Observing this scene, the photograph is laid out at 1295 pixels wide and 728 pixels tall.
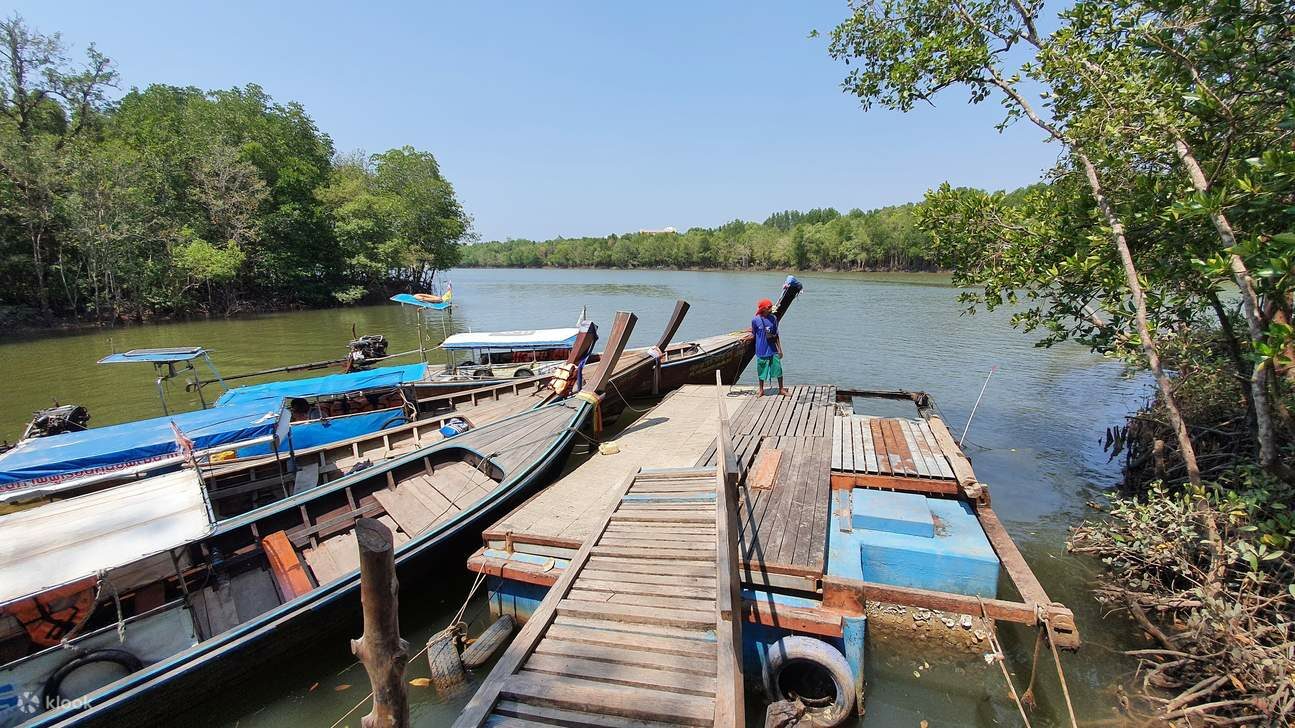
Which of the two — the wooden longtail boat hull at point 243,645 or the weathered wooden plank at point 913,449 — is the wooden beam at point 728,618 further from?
the wooden longtail boat hull at point 243,645

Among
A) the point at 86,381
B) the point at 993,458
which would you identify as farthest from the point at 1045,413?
the point at 86,381

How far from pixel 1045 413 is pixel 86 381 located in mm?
32833

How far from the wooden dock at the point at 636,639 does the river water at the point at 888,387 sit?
1.72 metres

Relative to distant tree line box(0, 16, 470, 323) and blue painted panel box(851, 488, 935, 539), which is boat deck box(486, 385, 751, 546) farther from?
distant tree line box(0, 16, 470, 323)

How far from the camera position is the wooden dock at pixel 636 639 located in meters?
3.34

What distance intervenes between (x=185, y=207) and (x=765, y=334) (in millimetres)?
43410

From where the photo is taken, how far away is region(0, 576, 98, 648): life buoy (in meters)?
4.74

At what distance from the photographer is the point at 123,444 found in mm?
7449

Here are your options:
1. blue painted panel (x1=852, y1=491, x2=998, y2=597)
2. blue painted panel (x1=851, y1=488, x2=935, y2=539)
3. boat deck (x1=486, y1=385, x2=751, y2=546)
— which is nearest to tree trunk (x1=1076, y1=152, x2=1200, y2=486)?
blue painted panel (x1=852, y1=491, x2=998, y2=597)

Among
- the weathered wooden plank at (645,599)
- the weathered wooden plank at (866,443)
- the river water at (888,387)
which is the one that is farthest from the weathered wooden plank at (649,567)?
the weathered wooden plank at (866,443)

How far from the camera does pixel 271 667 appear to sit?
527 centimetres

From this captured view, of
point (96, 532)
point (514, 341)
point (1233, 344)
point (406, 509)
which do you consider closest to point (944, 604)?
point (1233, 344)

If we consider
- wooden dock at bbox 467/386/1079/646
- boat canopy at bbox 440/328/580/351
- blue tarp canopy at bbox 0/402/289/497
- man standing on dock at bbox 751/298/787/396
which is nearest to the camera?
wooden dock at bbox 467/386/1079/646

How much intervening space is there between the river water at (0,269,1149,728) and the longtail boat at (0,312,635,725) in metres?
0.62
